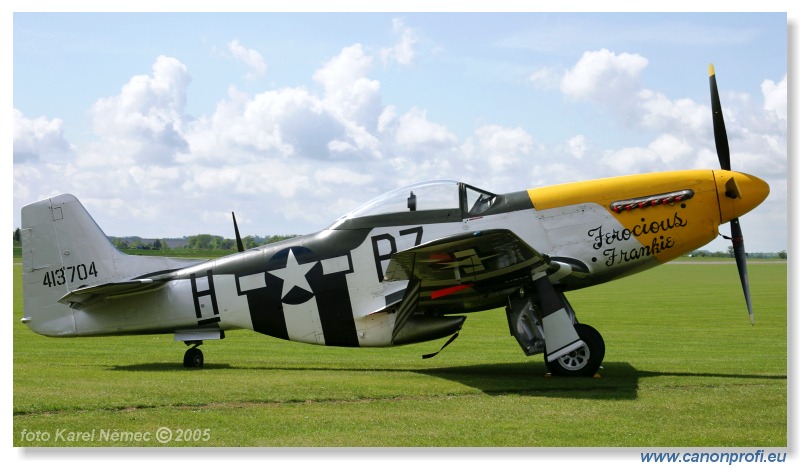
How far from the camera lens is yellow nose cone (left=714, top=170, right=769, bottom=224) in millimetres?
10594

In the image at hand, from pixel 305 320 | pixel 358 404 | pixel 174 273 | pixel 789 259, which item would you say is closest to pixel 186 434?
pixel 358 404

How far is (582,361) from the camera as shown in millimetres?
10320

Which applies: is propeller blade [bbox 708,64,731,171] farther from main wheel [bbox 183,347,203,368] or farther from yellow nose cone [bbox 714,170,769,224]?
main wheel [bbox 183,347,203,368]

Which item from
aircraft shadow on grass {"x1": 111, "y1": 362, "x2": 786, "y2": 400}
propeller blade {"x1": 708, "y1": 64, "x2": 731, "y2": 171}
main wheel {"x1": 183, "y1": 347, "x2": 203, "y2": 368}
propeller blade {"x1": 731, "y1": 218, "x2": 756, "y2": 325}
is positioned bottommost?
aircraft shadow on grass {"x1": 111, "y1": 362, "x2": 786, "y2": 400}

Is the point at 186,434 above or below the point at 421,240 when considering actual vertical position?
below

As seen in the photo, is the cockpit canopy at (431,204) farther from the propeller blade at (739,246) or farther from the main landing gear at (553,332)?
the propeller blade at (739,246)

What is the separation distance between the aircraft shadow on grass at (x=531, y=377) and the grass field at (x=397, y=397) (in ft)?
0.08

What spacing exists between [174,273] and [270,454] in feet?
18.1

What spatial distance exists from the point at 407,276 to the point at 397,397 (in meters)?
1.50

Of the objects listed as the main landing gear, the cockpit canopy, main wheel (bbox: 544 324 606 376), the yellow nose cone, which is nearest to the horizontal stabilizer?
the cockpit canopy

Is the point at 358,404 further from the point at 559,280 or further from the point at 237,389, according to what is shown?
the point at 559,280

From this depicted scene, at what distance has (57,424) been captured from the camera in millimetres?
7496

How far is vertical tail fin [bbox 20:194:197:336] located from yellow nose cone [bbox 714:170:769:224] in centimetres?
731

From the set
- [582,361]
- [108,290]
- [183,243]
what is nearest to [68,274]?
[108,290]
